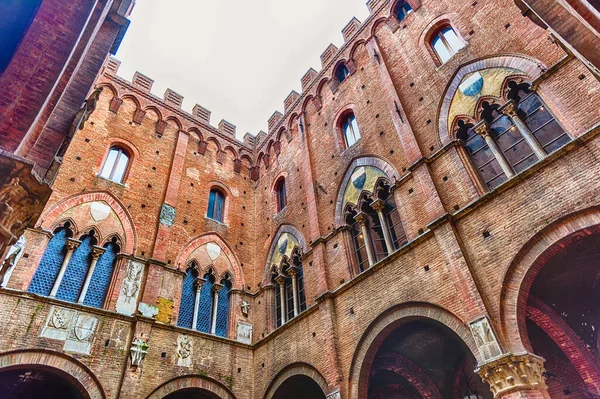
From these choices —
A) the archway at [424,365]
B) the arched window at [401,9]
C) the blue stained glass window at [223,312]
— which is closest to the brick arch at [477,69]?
the arched window at [401,9]

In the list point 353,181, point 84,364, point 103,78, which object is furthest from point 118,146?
point 353,181

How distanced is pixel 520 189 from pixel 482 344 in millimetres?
2629

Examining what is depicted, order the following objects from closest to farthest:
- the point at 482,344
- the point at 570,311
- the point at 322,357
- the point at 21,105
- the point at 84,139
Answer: the point at 21,105 < the point at 482,344 < the point at 570,311 < the point at 322,357 < the point at 84,139

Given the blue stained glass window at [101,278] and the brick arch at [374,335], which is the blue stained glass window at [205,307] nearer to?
the blue stained glass window at [101,278]

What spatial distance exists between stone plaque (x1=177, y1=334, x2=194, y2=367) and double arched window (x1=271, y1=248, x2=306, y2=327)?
97.3 inches

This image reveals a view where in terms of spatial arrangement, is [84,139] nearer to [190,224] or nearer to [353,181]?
[190,224]

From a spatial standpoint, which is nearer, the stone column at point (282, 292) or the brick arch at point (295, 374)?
the brick arch at point (295, 374)

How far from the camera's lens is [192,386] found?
30.2 ft

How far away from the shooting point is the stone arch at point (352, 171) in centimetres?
924

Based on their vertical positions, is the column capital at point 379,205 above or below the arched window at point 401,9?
below

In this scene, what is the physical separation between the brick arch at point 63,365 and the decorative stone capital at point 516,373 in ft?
24.4

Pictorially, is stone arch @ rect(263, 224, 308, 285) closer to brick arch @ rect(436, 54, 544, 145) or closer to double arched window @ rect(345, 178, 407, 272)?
double arched window @ rect(345, 178, 407, 272)

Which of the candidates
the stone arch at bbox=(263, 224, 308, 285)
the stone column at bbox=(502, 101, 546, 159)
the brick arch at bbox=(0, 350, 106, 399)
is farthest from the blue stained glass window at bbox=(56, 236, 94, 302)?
the stone column at bbox=(502, 101, 546, 159)

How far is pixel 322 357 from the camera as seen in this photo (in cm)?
850
